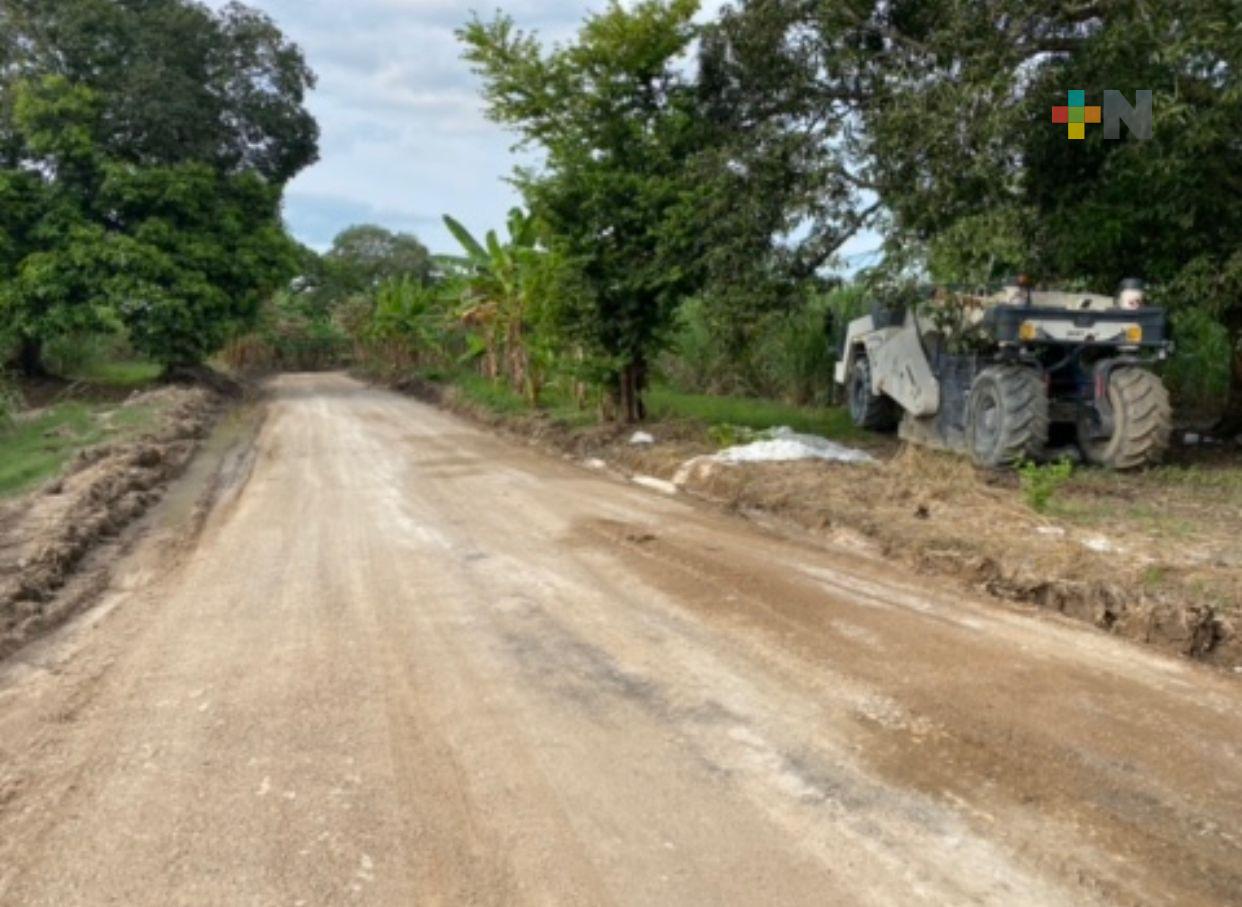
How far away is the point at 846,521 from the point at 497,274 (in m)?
15.4

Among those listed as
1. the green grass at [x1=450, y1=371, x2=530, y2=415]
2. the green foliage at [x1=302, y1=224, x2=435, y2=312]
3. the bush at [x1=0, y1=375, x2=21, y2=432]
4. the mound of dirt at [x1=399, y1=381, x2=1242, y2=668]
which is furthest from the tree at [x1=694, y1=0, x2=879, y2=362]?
the green foliage at [x1=302, y1=224, x2=435, y2=312]

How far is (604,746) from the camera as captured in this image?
4332 millimetres

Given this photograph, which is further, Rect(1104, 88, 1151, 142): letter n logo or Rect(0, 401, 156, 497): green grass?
Rect(0, 401, 156, 497): green grass

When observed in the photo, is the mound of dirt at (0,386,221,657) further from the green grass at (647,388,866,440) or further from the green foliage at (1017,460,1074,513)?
the green grass at (647,388,866,440)

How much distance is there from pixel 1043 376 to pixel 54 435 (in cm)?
1434

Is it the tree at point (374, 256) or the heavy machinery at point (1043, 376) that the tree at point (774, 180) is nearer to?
the heavy machinery at point (1043, 376)

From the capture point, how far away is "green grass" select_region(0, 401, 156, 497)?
1270cm

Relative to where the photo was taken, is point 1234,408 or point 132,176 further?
point 132,176

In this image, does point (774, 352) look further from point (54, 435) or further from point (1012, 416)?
point (54, 435)

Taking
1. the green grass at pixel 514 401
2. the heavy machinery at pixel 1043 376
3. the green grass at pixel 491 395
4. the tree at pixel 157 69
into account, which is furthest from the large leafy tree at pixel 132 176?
the heavy machinery at pixel 1043 376

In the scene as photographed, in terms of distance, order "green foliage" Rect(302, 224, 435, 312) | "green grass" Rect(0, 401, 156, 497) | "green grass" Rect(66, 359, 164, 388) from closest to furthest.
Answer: "green grass" Rect(0, 401, 156, 497) < "green grass" Rect(66, 359, 164, 388) < "green foliage" Rect(302, 224, 435, 312)

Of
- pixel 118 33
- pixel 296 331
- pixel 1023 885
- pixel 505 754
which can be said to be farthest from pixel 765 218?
A: pixel 296 331

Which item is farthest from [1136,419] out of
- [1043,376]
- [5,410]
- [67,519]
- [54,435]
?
[5,410]

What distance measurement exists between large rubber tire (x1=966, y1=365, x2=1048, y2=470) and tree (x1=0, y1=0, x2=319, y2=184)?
74.1ft
